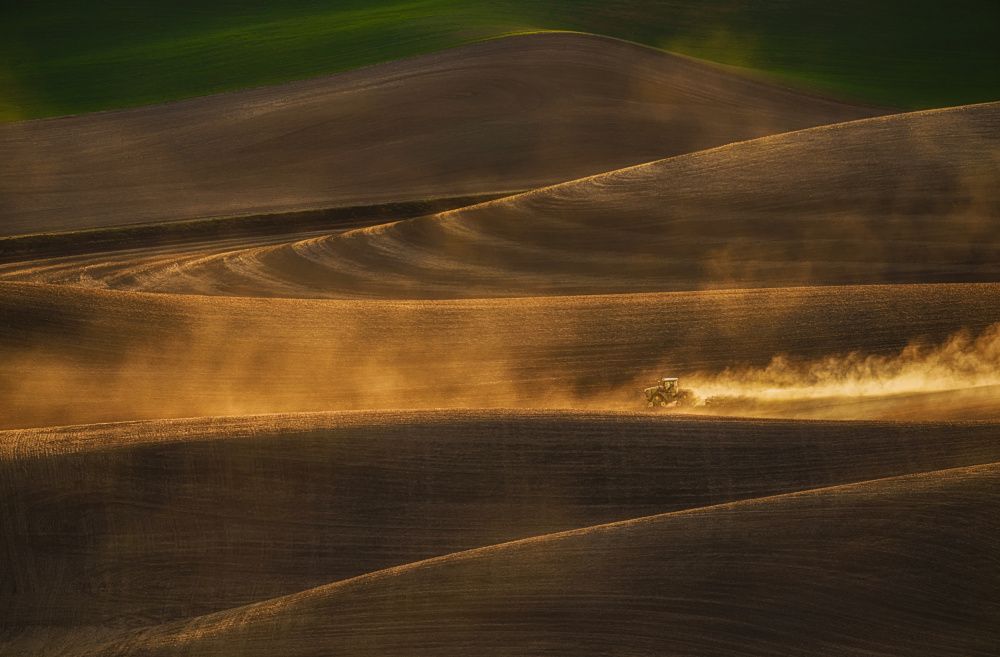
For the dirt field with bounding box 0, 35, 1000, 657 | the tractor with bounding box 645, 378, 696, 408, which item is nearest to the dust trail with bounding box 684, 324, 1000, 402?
the dirt field with bounding box 0, 35, 1000, 657

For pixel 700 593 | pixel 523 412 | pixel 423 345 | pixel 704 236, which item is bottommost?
pixel 700 593

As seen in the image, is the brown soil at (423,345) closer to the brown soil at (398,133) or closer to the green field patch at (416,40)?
the brown soil at (398,133)

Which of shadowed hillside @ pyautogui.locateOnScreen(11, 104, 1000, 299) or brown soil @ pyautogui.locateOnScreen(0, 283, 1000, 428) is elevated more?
shadowed hillside @ pyautogui.locateOnScreen(11, 104, 1000, 299)

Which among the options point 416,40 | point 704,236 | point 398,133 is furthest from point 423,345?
point 416,40

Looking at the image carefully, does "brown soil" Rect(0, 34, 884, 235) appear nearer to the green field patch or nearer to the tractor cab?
the green field patch

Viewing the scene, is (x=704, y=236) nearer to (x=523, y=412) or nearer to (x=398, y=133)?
(x=523, y=412)

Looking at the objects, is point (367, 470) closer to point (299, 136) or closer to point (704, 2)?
point (299, 136)

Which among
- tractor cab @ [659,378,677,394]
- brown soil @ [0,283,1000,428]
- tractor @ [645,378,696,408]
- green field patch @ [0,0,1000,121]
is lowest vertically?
tractor @ [645,378,696,408]

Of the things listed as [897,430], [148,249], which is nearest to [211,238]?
[148,249]
